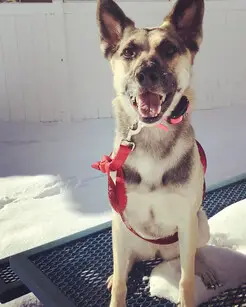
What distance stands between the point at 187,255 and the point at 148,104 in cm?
60

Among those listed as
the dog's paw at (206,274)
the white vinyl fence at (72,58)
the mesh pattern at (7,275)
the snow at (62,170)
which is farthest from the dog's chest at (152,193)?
the white vinyl fence at (72,58)

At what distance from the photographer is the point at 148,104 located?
1554mm

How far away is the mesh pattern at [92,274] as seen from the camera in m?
1.85

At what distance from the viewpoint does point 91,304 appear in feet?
6.08

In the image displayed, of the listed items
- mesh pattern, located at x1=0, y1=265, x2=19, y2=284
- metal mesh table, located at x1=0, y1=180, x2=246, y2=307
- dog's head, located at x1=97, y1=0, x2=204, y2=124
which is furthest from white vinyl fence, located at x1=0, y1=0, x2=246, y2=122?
dog's head, located at x1=97, y1=0, x2=204, y2=124

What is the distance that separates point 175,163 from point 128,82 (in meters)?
0.34

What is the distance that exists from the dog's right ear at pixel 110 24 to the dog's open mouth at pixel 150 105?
1.04 feet

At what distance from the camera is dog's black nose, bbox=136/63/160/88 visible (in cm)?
149

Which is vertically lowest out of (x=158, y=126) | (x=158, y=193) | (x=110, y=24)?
(x=158, y=193)

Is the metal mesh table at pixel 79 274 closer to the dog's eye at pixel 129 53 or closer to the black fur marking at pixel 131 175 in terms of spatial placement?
the black fur marking at pixel 131 175

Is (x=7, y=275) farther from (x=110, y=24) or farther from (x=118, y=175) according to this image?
(x=110, y=24)

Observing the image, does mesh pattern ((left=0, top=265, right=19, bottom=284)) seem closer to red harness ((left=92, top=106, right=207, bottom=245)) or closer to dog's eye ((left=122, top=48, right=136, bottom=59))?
red harness ((left=92, top=106, right=207, bottom=245))

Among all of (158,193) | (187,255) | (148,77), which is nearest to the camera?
(148,77)

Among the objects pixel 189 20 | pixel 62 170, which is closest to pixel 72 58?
pixel 62 170
